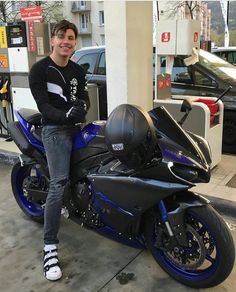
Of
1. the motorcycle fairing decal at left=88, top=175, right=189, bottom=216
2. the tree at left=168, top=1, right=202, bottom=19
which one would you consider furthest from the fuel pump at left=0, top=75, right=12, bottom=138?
the tree at left=168, top=1, right=202, bottom=19

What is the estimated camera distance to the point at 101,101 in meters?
6.50

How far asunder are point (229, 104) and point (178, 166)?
147 inches

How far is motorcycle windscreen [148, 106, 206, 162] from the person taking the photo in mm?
2548

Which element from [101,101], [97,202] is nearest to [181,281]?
[97,202]

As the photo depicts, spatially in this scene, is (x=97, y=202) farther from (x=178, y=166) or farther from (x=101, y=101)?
(x=101, y=101)

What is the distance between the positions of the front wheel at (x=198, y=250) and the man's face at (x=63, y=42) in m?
1.42

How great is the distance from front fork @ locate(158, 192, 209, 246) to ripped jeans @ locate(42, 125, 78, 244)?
2.71 feet

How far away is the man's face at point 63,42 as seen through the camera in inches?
115

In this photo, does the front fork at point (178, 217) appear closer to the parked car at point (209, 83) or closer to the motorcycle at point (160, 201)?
the motorcycle at point (160, 201)

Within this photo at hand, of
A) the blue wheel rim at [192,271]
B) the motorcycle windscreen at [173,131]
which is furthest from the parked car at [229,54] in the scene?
the blue wheel rim at [192,271]

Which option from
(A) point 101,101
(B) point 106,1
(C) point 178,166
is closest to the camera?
(C) point 178,166

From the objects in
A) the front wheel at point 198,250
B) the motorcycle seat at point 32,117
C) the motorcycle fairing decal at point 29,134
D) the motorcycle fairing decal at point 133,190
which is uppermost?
the motorcycle seat at point 32,117

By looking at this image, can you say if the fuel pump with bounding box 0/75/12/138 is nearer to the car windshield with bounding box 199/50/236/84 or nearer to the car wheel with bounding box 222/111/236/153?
the car windshield with bounding box 199/50/236/84

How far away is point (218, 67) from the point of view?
6.29 m
